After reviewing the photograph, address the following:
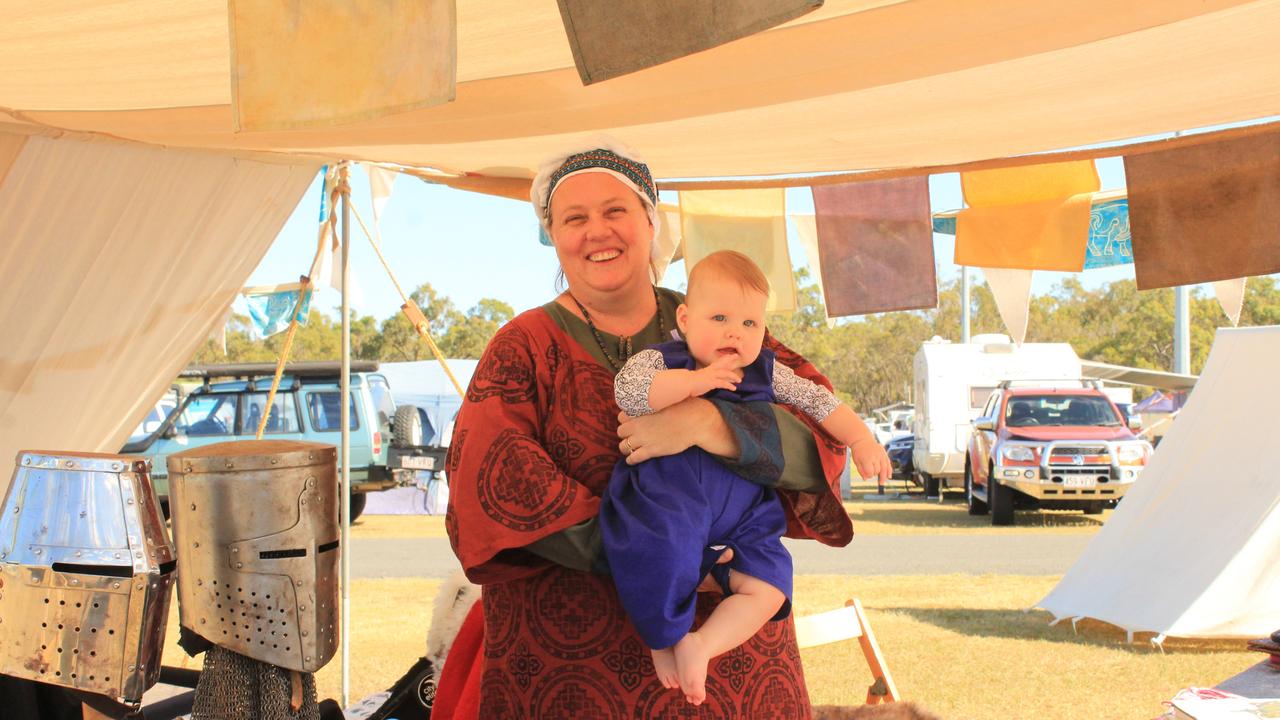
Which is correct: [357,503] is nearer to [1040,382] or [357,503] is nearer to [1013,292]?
[1040,382]

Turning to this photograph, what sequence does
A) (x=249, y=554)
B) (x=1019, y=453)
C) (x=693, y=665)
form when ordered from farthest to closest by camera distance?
(x=1019, y=453) → (x=249, y=554) → (x=693, y=665)

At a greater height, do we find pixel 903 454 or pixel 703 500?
pixel 703 500

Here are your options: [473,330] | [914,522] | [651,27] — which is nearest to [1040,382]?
[914,522]

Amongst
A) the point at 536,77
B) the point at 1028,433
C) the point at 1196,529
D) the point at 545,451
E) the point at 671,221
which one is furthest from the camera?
the point at 1028,433

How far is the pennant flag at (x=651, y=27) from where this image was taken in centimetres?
133

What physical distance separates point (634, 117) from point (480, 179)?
1.33m

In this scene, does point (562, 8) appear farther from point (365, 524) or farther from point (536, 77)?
point (365, 524)

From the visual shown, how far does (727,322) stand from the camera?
1926 millimetres

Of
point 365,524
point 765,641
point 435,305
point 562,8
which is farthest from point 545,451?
point 435,305

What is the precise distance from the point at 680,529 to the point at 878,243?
3.04 meters

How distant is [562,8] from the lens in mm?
1385

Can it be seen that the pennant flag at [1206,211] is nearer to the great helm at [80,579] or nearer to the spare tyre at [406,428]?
the great helm at [80,579]

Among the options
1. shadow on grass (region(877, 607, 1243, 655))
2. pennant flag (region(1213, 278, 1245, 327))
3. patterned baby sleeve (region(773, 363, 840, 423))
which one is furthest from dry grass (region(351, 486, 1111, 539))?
patterned baby sleeve (region(773, 363, 840, 423))

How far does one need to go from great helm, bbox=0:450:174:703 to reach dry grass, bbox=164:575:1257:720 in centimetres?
318
